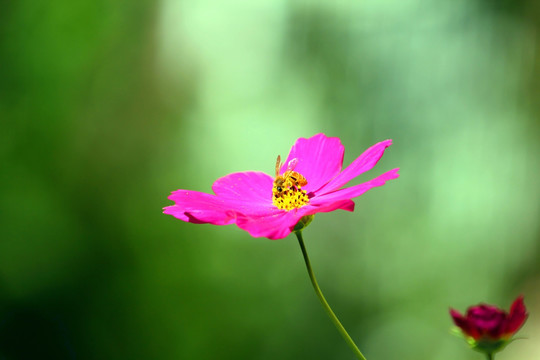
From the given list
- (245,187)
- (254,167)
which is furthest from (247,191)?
(254,167)

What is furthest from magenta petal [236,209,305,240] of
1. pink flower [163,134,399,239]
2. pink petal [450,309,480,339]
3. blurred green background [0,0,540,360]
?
blurred green background [0,0,540,360]

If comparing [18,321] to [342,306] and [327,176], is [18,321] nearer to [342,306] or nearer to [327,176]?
[342,306]

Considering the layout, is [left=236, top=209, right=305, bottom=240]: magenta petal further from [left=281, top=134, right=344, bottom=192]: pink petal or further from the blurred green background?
the blurred green background

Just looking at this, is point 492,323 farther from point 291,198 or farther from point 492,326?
point 291,198

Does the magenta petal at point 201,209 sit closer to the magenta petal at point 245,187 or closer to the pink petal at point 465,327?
the magenta petal at point 245,187

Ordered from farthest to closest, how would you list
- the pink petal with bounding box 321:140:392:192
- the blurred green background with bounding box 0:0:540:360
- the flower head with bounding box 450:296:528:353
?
the blurred green background with bounding box 0:0:540:360 < the pink petal with bounding box 321:140:392:192 < the flower head with bounding box 450:296:528:353
